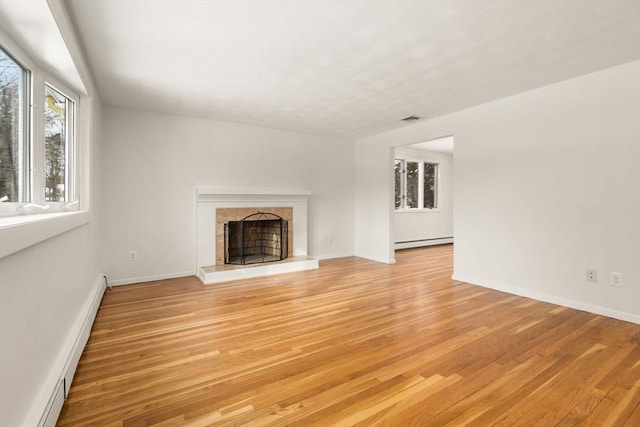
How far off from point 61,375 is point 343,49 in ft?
8.94

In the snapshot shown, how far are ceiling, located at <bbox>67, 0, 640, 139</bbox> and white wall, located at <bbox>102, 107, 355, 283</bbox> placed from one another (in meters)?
0.45

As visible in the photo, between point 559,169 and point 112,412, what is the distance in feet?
13.4

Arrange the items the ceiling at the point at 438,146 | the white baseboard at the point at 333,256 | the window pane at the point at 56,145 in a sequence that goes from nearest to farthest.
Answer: the window pane at the point at 56,145
the white baseboard at the point at 333,256
the ceiling at the point at 438,146

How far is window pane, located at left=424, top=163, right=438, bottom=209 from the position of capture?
7.55 meters

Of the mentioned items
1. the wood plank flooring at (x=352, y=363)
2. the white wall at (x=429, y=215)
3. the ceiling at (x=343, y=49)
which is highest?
the ceiling at (x=343, y=49)

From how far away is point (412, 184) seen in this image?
7.35 meters

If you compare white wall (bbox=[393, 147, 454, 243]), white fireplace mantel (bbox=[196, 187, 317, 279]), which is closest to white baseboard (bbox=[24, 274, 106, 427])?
white fireplace mantel (bbox=[196, 187, 317, 279])

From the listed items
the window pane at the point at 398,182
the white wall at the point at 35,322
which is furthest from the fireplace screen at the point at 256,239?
the window pane at the point at 398,182

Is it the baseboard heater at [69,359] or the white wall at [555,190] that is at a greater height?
the white wall at [555,190]

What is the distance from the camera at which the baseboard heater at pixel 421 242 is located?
6970 mm

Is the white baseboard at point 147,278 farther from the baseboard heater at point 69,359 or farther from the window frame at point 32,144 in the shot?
the window frame at point 32,144

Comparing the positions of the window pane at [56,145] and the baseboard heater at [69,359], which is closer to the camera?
the baseboard heater at [69,359]

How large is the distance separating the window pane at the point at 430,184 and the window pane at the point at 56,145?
676 cm

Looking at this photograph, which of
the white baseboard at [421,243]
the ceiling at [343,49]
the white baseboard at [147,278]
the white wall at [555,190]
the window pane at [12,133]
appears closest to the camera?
the window pane at [12,133]
